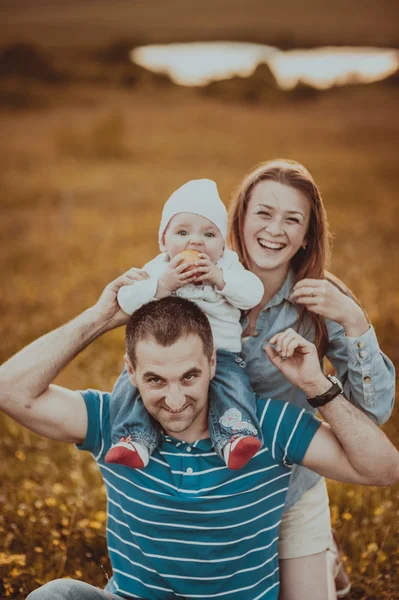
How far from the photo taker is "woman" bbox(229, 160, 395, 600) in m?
3.21

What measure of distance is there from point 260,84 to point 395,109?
162 inches

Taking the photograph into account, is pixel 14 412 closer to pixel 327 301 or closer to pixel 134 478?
pixel 134 478

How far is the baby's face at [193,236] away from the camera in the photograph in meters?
3.00

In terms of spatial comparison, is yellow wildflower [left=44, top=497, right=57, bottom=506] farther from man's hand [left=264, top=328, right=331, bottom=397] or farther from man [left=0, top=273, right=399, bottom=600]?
man's hand [left=264, top=328, right=331, bottom=397]

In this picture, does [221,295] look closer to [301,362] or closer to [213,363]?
[213,363]

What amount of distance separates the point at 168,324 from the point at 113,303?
0.41 meters

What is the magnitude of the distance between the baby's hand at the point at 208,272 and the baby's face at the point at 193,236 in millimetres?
69

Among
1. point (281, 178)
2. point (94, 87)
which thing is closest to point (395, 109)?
point (94, 87)

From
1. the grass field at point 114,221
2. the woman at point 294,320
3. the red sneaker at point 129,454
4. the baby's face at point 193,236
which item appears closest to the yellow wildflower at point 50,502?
the grass field at point 114,221

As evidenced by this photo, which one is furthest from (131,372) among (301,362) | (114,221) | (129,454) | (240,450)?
(114,221)

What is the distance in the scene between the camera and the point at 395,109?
19578 mm

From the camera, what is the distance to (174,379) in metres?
2.72

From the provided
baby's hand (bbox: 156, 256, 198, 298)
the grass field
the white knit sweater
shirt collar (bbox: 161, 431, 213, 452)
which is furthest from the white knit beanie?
the grass field

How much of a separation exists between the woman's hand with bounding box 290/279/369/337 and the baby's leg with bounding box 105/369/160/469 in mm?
815
